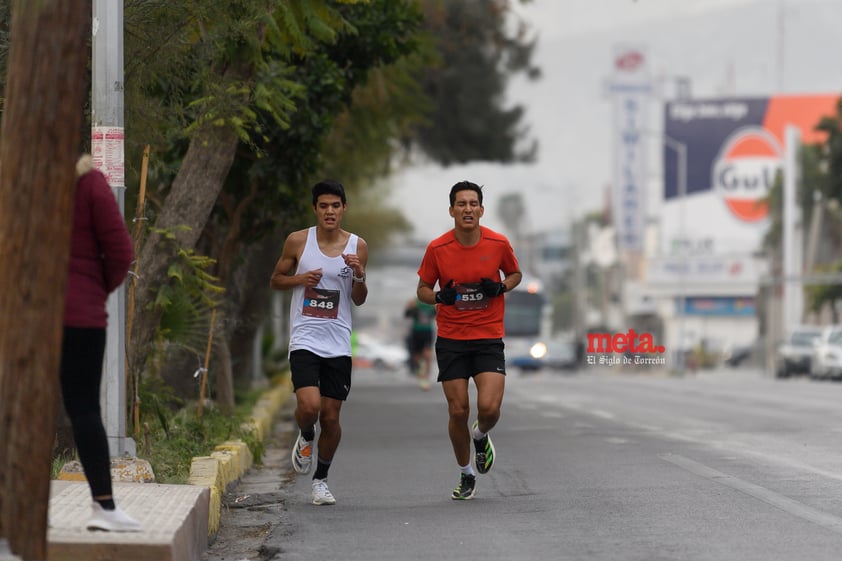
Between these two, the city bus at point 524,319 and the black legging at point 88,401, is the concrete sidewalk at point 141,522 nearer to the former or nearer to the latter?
the black legging at point 88,401

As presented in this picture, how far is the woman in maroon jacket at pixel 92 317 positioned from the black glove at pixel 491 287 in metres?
3.14

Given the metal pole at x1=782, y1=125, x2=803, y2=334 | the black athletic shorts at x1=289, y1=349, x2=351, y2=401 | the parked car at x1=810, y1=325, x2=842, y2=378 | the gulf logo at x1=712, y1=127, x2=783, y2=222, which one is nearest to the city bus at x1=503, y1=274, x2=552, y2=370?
the metal pole at x1=782, y1=125, x2=803, y2=334

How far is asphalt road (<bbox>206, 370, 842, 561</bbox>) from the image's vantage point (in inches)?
298

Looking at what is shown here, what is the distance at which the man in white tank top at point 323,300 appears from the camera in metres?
9.40

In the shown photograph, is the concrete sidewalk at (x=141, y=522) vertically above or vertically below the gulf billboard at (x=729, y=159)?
below

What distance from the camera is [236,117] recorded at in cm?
1213

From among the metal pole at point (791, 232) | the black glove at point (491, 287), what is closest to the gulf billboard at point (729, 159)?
the metal pole at point (791, 232)

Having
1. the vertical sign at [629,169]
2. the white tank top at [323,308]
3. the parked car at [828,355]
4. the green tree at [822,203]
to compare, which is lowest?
the parked car at [828,355]

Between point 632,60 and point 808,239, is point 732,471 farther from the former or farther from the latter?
point 632,60

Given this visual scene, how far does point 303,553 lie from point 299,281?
209cm

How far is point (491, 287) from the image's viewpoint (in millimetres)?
9391

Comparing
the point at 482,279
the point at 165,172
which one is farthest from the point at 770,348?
the point at 482,279

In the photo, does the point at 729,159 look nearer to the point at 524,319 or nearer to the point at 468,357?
the point at 524,319

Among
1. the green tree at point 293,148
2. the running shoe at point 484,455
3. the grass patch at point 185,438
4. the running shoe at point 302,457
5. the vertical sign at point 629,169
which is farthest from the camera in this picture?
the vertical sign at point 629,169
